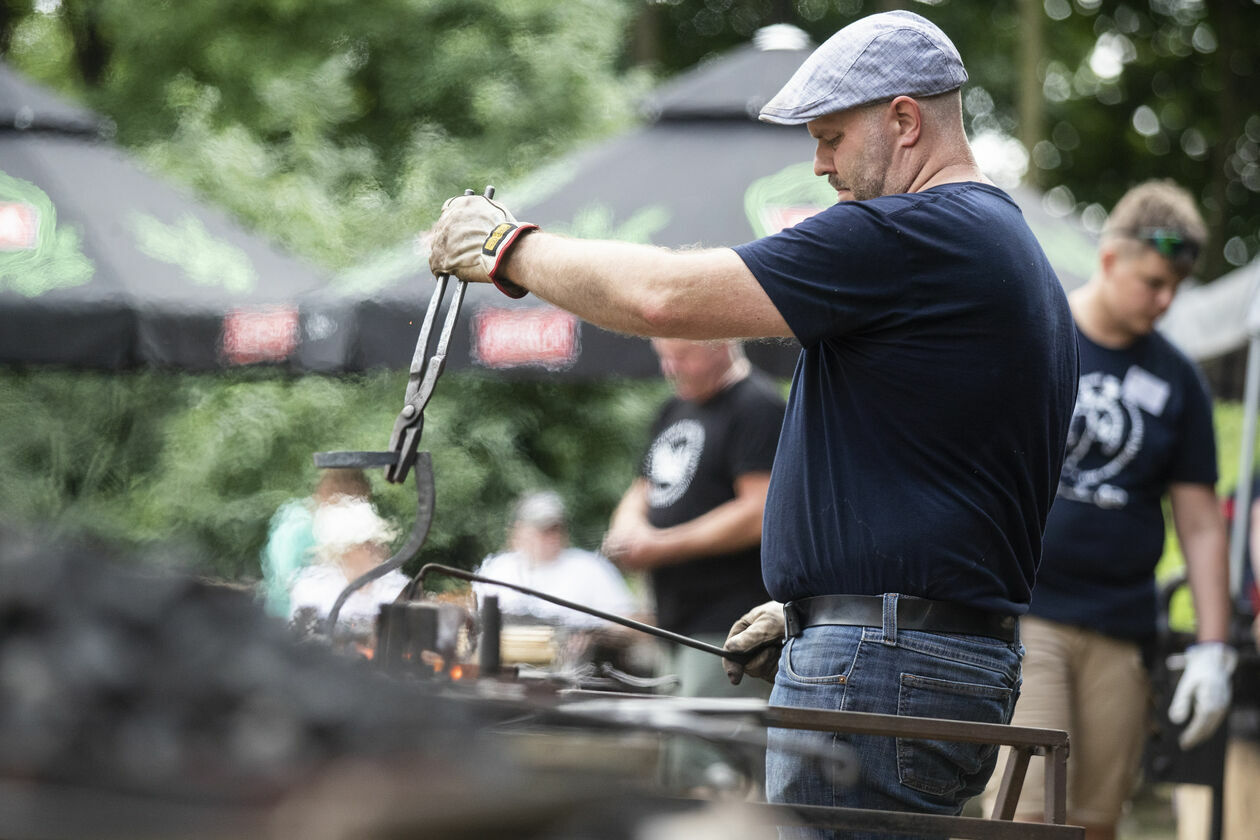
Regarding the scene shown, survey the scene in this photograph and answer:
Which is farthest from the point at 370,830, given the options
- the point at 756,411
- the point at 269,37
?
the point at 269,37

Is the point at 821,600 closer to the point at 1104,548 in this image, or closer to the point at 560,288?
the point at 560,288

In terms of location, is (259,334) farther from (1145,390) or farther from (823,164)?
(823,164)

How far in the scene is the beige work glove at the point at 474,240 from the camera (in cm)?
214

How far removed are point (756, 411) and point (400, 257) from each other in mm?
1841

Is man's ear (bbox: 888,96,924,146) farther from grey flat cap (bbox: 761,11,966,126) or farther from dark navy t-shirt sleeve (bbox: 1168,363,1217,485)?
dark navy t-shirt sleeve (bbox: 1168,363,1217,485)

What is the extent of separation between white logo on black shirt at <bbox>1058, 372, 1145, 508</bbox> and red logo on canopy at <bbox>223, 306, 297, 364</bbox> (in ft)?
9.31

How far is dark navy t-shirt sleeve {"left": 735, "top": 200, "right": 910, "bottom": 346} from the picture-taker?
2.05 meters

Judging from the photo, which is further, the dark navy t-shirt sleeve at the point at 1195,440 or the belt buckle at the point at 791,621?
the dark navy t-shirt sleeve at the point at 1195,440

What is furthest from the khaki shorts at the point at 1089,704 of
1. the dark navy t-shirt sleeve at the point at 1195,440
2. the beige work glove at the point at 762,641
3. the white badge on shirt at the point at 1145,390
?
the beige work glove at the point at 762,641

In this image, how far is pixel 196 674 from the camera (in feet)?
3.30

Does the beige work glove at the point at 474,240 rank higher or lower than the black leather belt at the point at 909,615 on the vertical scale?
higher

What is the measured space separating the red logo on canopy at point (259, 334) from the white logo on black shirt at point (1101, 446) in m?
2.84

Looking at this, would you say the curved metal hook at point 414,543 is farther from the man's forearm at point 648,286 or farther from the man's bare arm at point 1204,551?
the man's bare arm at point 1204,551

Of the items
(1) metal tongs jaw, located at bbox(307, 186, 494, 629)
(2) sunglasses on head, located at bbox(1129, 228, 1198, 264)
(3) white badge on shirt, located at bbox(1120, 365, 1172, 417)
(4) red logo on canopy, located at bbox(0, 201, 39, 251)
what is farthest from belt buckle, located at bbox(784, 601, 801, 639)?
(4) red logo on canopy, located at bbox(0, 201, 39, 251)
